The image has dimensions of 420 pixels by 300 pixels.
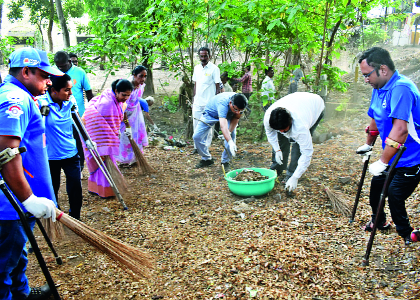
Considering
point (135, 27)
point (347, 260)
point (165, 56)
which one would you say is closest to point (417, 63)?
point (165, 56)

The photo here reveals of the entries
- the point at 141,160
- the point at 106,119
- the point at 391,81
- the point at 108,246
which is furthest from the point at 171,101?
the point at 108,246

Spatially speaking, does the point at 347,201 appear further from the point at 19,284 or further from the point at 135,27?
the point at 135,27

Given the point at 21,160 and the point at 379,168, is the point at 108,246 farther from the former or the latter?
the point at 379,168

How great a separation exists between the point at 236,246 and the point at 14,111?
222 cm

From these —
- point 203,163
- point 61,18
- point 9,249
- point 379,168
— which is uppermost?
point 61,18

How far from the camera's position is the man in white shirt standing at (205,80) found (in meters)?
5.67

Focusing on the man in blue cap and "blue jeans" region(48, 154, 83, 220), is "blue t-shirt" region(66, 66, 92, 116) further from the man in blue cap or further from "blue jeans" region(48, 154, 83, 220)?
the man in blue cap

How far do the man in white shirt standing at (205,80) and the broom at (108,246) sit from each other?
11.7 feet

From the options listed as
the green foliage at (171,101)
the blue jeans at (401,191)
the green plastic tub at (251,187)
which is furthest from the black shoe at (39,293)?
the green foliage at (171,101)

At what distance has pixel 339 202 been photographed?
3713 mm

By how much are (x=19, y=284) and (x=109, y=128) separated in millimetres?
2183

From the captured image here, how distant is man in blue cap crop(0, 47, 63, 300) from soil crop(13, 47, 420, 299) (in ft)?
2.23

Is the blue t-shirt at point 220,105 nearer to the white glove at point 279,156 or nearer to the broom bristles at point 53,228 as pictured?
the white glove at point 279,156

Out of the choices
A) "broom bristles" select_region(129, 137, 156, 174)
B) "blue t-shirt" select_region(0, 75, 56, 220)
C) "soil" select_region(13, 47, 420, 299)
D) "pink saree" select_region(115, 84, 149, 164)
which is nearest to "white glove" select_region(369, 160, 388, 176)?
"soil" select_region(13, 47, 420, 299)
